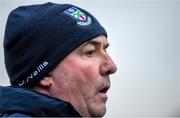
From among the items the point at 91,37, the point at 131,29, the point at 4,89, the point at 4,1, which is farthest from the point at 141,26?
the point at 4,89

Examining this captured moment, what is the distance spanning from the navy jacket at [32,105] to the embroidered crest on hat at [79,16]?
0.93ft

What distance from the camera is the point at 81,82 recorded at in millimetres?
1096

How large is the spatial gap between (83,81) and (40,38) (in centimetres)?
19

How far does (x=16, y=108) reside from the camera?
100 centimetres

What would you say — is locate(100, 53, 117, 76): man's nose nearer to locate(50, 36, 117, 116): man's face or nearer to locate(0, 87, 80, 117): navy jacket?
locate(50, 36, 117, 116): man's face

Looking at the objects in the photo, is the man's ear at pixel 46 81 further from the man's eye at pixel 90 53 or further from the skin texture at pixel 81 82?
the man's eye at pixel 90 53

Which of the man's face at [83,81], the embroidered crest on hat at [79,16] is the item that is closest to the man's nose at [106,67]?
the man's face at [83,81]

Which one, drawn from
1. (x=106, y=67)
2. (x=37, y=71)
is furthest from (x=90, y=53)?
(x=37, y=71)

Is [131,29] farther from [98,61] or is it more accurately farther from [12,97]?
[12,97]

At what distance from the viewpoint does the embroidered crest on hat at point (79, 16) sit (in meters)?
1.15

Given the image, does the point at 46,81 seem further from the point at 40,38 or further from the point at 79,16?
the point at 79,16

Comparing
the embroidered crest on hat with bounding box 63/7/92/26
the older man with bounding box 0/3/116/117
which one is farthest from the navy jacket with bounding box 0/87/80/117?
the embroidered crest on hat with bounding box 63/7/92/26

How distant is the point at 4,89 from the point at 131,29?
134 centimetres

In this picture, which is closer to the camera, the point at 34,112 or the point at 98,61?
the point at 34,112
